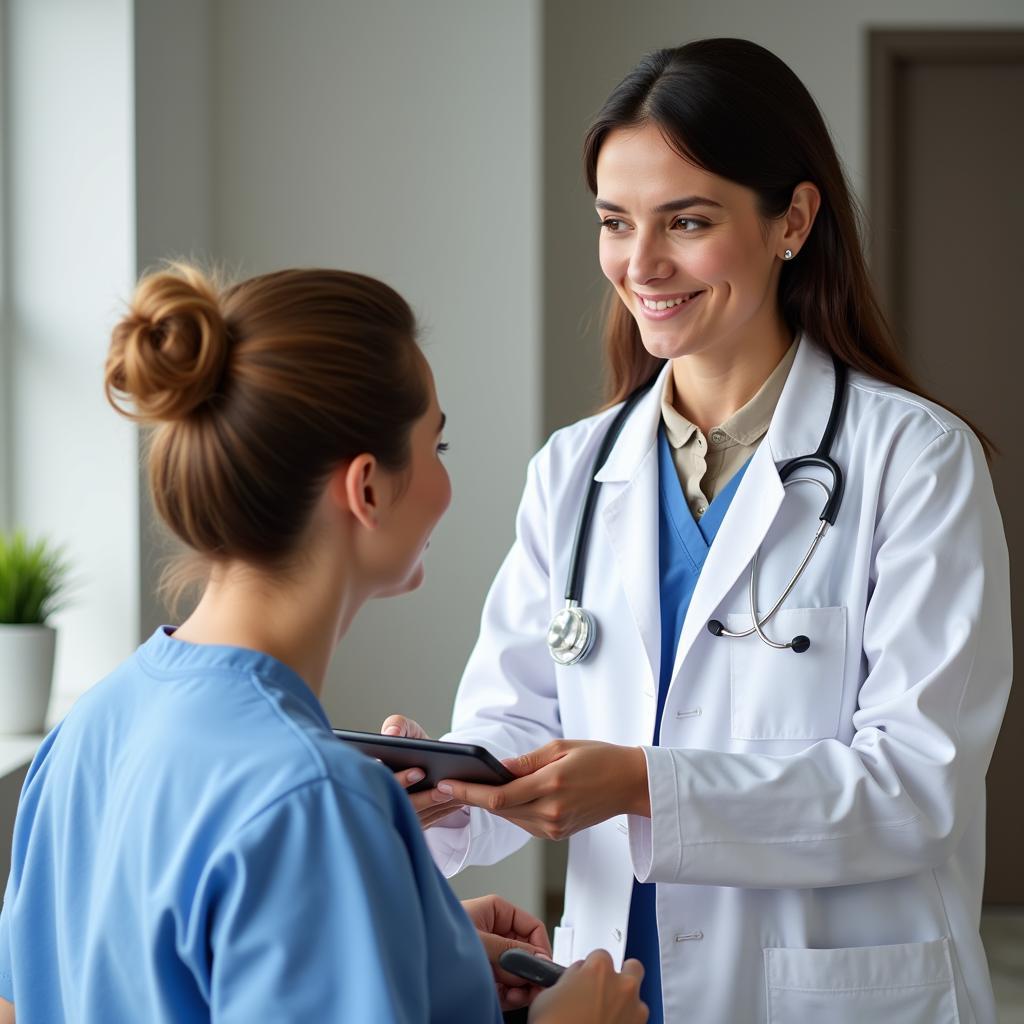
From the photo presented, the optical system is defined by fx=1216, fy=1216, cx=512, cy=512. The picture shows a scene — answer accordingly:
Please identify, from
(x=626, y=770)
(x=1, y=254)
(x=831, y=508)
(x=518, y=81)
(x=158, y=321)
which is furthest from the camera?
(x=518, y=81)

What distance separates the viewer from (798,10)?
3473 millimetres

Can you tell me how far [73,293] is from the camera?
250 centimetres

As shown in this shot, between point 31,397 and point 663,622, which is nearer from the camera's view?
point 663,622

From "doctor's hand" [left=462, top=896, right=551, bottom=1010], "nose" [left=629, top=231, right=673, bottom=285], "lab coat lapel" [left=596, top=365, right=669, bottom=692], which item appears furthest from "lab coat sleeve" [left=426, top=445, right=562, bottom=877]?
"nose" [left=629, top=231, right=673, bottom=285]

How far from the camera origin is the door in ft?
11.7

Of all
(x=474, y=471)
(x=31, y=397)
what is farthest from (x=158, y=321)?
(x=474, y=471)

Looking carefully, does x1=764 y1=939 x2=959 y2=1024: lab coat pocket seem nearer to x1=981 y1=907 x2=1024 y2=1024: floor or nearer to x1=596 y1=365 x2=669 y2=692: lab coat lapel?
x1=596 y1=365 x2=669 y2=692: lab coat lapel

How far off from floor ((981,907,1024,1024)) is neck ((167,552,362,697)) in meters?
2.65

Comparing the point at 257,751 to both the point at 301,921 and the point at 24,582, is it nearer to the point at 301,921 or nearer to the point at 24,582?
the point at 301,921

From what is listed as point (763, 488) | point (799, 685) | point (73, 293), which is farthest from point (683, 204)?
point (73, 293)

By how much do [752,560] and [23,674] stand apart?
1.38m

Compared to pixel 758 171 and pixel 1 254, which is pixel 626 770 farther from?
pixel 1 254

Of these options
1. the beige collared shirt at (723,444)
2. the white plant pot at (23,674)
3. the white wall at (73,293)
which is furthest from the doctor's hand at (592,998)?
the white wall at (73,293)

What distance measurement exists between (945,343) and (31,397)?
256 cm
